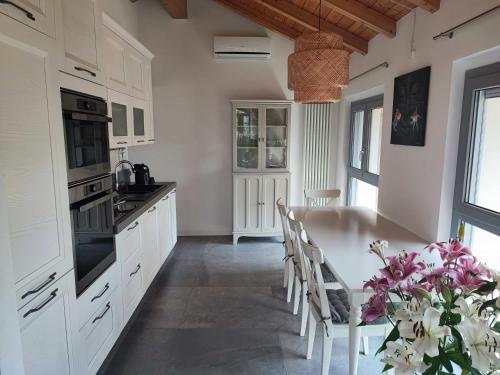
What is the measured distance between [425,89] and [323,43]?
0.86 meters

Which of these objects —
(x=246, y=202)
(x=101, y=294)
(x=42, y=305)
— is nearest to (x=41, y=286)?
(x=42, y=305)

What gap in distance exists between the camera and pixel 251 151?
15.1ft

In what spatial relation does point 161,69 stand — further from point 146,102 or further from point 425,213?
point 425,213

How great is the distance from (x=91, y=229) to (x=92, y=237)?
1.9 inches

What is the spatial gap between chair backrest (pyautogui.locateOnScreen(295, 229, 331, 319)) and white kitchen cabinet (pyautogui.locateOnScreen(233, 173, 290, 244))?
93.2 inches

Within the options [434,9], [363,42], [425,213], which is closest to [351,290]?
[425,213]

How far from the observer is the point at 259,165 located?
179 inches

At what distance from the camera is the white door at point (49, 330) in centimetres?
126

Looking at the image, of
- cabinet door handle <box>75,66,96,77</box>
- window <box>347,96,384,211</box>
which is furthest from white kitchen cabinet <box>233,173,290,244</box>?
cabinet door handle <box>75,66,96,77</box>

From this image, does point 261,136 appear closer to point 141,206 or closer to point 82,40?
point 141,206

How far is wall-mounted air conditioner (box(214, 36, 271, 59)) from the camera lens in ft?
14.2

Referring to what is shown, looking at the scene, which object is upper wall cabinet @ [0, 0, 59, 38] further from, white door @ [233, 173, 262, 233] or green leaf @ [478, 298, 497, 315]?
white door @ [233, 173, 262, 233]

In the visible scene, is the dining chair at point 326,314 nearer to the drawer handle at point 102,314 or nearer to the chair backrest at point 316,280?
the chair backrest at point 316,280

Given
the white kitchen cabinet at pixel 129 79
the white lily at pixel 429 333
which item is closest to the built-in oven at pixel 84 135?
the white kitchen cabinet at pixel 129 79
